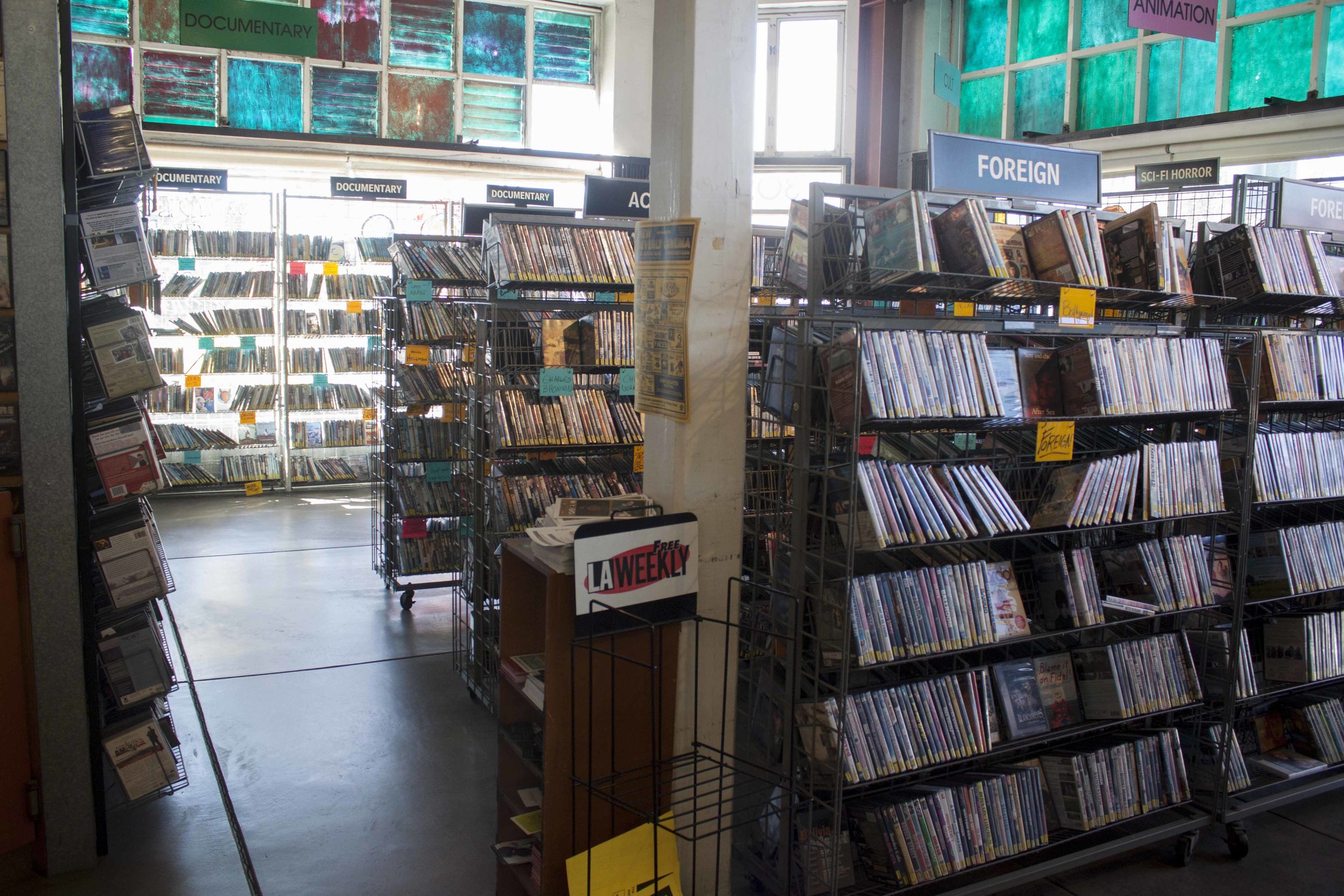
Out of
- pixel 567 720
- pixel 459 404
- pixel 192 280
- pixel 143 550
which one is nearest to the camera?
pixel 567 720

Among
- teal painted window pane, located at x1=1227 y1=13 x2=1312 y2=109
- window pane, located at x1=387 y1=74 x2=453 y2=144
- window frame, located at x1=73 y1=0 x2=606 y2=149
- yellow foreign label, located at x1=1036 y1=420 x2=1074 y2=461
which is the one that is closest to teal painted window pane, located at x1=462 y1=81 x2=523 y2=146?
window frame, located at x1=73 y1=0 x2=606 y2=149

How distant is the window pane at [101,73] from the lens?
8609 mm

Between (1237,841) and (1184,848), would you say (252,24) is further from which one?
(1237,841)

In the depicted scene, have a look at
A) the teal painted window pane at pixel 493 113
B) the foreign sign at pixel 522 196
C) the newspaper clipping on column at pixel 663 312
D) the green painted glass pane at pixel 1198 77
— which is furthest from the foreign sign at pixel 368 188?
the green painted glass pane at pixel 1198 77

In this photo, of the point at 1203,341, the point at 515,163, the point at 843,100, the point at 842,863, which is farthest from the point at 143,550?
the point at 843,100

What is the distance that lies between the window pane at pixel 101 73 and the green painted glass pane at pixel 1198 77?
9.70 metres

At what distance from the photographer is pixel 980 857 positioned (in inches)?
105

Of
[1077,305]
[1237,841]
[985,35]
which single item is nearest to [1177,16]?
[1077,305]

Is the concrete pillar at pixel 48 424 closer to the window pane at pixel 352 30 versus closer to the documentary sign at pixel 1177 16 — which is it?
the documentary sign at pixel 1177 16

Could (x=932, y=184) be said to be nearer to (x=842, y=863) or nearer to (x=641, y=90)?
(x=842, y=863)

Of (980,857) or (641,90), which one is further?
(641,90)

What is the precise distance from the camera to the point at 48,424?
269 centimetres

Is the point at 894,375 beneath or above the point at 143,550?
above

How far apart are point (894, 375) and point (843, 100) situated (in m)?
8.50
